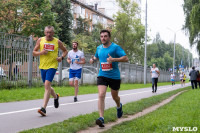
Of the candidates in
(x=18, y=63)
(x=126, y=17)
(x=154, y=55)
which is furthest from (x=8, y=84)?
(x=154, y=55)

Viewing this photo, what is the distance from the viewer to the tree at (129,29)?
52.0 metres

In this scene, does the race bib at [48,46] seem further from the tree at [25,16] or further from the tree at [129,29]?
the tree at [129,29]

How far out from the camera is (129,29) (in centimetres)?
5269

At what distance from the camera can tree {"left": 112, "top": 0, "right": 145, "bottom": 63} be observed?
5197 centimetres

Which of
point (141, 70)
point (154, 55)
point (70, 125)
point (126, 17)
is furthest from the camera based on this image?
point (154, 55)

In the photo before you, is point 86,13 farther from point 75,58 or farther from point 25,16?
point 75,58

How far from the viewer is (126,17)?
51531mm

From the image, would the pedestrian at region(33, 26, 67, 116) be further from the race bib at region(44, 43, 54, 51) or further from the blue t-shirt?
the blue t-shirt

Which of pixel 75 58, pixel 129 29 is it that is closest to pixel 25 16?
pixel 75 58

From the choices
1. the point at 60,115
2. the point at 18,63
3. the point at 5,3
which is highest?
the point at 5,3

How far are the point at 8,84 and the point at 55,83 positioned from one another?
15.9 feet

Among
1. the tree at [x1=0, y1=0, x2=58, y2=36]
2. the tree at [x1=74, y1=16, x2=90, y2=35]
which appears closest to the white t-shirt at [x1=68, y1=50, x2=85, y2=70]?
the tree at [x1=0, y1=0, x2=58, y2=36]

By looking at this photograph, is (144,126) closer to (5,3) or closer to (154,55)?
(5,3)

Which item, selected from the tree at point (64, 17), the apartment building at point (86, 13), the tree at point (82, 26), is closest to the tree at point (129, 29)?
the tree at point (82, 26)
